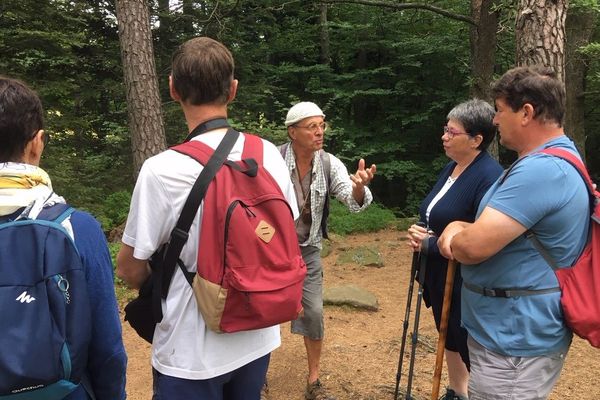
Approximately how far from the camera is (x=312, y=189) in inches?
141

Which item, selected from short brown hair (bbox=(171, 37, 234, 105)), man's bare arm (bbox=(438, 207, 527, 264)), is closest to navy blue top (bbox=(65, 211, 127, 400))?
short brown hair (bbox=(171, 37, 234, 105))

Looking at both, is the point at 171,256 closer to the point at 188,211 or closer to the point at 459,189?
the point at 188,211

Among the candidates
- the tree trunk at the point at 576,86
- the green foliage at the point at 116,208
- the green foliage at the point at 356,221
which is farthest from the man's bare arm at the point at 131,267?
the tree trunk at the point at 576,86

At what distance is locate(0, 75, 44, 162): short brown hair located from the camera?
1514 millimetres

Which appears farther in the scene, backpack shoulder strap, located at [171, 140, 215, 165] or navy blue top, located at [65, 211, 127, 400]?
backpack shoulder strap, located at [171, 140, 215, 165]

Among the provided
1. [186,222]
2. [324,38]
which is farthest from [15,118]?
[324,38]

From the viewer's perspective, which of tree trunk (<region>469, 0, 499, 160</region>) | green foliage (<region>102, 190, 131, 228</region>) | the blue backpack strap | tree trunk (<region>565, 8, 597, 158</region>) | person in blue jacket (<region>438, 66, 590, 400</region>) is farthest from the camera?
tree trunk (<region>565, 8, 597, 158</region>)

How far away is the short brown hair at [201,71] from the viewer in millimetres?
1880

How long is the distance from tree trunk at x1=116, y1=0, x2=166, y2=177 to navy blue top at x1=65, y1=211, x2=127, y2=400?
6040mm

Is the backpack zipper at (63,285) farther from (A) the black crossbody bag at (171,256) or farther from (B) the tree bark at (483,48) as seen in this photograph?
(B) the tree bark at (483,48)

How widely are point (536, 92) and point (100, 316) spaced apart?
6.51ft

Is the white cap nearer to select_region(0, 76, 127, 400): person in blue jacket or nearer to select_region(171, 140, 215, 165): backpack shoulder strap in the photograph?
select_region(171, 140, 215, 165): backpack shoulder strap

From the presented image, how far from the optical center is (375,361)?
4500mm

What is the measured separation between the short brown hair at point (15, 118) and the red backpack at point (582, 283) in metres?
1.97
